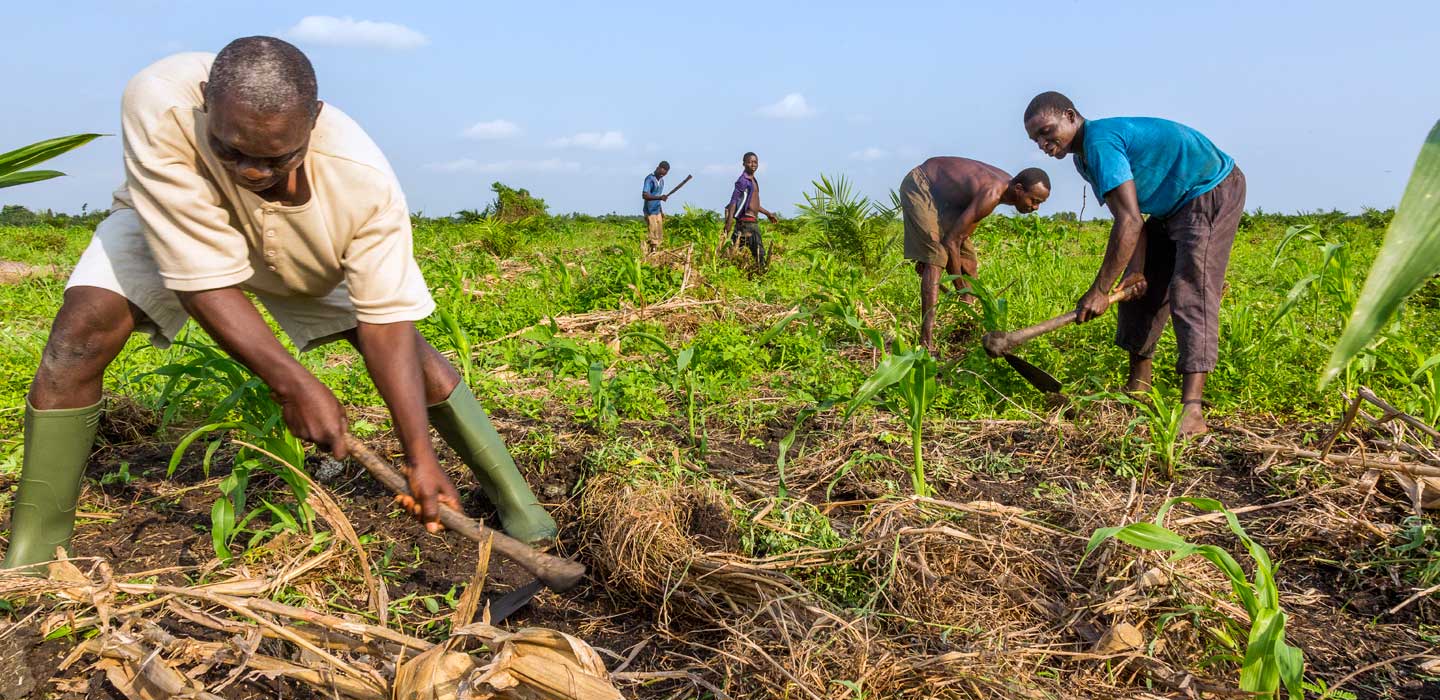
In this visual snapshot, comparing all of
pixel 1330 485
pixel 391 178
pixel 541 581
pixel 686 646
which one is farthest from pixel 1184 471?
pixel 391 178

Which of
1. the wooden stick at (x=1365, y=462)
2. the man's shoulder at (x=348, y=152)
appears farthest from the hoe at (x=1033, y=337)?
the man's shoulder at (x=348, y=152)

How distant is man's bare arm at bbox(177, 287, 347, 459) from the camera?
186 centimetres

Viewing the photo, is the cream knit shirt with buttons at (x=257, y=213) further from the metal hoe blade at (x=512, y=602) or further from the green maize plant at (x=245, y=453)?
the metal hoe blade at (x=512, y=602)

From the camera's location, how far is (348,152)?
1.97m

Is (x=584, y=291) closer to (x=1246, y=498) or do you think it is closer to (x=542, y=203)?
(x=1246, y=498)

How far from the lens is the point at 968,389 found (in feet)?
12.3

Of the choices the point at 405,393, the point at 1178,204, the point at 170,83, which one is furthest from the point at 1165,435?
the point at 170,83

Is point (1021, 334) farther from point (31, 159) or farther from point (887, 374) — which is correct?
point (31, 159)

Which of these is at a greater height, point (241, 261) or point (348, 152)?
point (348, 152)

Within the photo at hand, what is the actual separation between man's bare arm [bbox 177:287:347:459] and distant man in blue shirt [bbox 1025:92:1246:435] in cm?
264

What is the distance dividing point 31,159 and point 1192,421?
3336 millimetres

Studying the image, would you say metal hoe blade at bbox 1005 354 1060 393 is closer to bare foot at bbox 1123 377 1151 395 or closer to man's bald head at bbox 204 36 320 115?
bare foot at bbox 1123 377 1151 395

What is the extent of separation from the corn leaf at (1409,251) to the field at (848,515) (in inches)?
34.0

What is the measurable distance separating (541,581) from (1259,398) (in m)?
2.85
